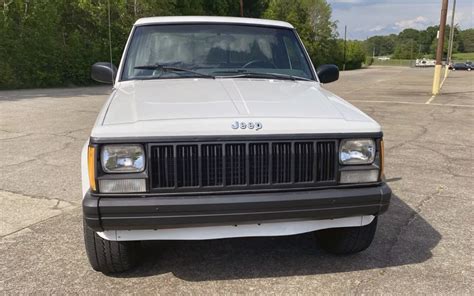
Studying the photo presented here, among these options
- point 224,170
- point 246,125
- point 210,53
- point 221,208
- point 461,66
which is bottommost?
point 461,66

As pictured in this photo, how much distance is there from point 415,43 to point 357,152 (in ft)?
471

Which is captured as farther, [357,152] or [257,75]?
[257,75]

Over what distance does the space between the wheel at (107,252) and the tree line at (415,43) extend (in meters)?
112

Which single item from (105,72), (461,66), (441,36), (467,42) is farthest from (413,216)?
(467,42)

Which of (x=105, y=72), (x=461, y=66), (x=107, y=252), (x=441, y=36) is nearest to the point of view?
(x=107, y=252)

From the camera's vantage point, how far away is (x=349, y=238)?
3268mm

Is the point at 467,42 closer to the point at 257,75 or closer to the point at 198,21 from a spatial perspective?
the point at 198,21

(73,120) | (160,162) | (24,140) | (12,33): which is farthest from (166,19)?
(12,33)

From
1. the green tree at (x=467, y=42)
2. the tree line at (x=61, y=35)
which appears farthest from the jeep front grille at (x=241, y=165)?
the green tree at (x=467, y=42)

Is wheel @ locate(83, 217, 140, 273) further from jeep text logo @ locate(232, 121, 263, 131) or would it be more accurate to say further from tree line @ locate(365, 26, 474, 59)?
tree line @ locate(365, 26, 474, 59)

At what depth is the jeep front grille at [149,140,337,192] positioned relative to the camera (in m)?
2.59

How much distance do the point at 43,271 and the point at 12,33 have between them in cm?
1876

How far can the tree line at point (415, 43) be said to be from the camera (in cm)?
12207

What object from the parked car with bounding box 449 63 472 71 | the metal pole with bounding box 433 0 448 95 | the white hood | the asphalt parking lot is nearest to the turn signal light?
the white hood
